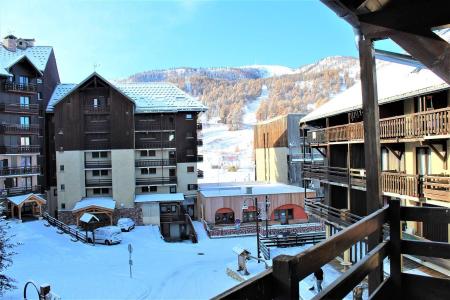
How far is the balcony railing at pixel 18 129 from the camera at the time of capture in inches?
1408

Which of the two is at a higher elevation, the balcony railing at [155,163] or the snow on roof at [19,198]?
the balcony railing at [155,163]

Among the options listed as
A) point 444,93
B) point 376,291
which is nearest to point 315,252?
point 376,291

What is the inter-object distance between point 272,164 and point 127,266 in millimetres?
28263

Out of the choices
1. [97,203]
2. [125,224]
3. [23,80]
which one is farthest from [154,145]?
[23,80]

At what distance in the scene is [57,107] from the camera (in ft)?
121

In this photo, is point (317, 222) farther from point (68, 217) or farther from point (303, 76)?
point (303, 76)

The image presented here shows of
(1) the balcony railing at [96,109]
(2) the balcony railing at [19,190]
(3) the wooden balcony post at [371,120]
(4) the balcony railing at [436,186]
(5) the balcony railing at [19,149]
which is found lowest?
(2) the balcony railing at [19,190]

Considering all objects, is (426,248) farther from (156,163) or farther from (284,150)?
(284,150)

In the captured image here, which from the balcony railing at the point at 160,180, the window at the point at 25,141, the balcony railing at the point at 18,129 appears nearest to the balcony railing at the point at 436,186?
the balcony railing at the point at 160,180

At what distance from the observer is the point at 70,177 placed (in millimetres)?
36344

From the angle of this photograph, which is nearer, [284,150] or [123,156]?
[123,156]

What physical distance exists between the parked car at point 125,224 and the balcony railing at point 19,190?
396 inches

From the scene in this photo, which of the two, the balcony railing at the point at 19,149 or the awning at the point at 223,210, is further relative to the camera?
the balcony railing at the point at 19,149

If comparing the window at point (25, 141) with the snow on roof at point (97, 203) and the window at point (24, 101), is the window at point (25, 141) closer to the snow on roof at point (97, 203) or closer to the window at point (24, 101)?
the window at point (24, 101)
